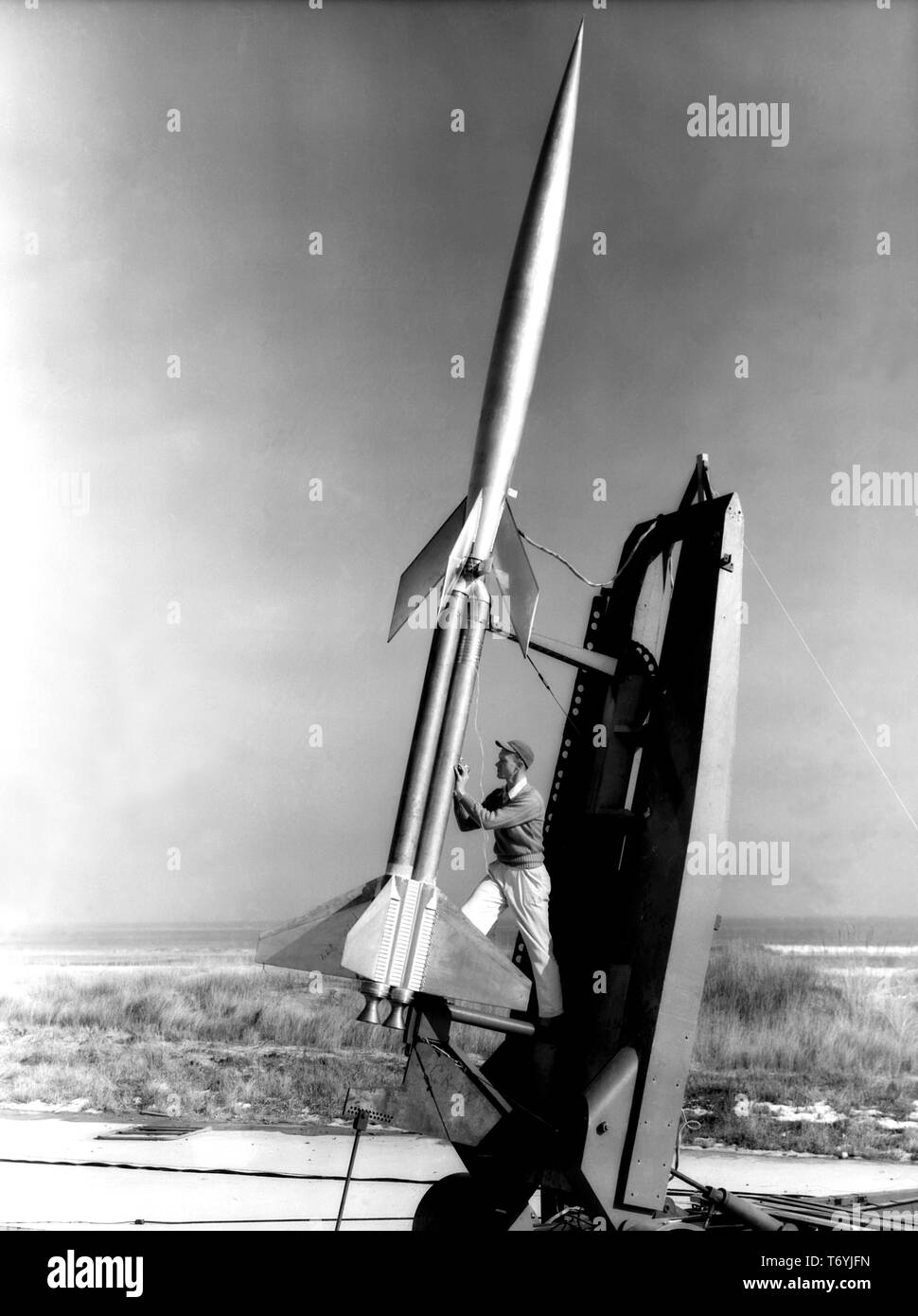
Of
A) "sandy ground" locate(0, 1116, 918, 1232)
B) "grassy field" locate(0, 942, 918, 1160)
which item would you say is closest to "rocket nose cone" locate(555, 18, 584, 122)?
"sandy ground" locate(0, 1116, 918, 1232)

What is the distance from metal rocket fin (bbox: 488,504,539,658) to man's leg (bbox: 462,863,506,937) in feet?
4.04

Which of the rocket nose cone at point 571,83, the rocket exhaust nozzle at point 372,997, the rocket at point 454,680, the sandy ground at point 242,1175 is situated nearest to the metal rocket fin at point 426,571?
the rocket at point 454,680

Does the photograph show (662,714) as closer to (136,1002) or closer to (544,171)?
(544,171)

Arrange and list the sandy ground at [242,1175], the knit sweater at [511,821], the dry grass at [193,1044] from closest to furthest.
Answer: the knit sweater at [511,821], the sandy ground at [242,1175], the dry grass at [193,1044]

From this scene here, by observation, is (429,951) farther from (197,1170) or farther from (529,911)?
(197,1170)

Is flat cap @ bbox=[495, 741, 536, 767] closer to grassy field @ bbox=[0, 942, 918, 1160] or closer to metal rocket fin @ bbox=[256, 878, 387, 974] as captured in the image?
metal rocket fin @ bbox=[256, 878, 387, 974]

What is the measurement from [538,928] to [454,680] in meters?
1.37

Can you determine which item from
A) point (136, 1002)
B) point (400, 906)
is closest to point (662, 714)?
point (400, 906)

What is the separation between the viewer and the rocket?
557cm

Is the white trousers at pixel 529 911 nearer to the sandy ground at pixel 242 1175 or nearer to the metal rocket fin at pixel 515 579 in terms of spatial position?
the metal rocket fin at pixel 515 579

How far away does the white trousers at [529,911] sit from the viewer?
20.1 feet

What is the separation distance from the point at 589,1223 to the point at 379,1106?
1185 millimetres

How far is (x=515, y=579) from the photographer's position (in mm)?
6445
